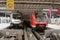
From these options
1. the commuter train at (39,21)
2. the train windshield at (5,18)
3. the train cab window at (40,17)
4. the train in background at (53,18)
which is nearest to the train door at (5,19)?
the train windshield at (5,18)

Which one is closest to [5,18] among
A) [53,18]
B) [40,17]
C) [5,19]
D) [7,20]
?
[5,19]

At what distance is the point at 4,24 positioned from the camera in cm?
1525

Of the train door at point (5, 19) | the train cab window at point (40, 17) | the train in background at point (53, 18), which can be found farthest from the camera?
the train door at point (5, 19)

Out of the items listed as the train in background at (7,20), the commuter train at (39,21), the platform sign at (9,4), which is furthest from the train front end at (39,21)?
the platform sign at (9,4)

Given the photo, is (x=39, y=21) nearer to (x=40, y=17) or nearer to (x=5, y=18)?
(x=40, y=17)

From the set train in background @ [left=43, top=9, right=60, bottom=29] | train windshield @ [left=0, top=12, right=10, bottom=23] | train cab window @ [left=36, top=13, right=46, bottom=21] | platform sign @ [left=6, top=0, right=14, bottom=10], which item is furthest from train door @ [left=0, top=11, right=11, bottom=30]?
platform sign @ [left=6, top=0, right=14, bottom=10]

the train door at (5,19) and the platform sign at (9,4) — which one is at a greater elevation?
the platform sign at (9,4)

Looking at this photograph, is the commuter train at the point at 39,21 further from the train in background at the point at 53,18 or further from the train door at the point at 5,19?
the train door at the point at 5,19

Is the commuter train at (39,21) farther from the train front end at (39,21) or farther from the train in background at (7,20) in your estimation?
the train in background at (7,20)

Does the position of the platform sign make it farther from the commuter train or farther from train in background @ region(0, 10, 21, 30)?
train in background @ region(0, 10, 21, 30)

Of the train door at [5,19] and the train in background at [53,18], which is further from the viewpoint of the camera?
the train door at [5,19]

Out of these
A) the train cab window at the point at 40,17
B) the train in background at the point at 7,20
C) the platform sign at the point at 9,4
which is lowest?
the train in background at the point at 7,20

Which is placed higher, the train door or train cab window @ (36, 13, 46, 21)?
train cab window @ (36, 13, 46, 21)

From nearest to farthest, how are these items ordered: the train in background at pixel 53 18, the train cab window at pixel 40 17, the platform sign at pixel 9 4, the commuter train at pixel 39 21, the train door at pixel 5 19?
the platform sign at pixel 9 4 → the commuter train at pixel 39 21 → the train cab window at pixel 40 17 → the train in background at pixel 53 18 → the train door at pixel 5 19
